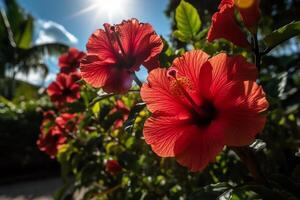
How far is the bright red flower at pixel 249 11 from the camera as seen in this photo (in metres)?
0.68

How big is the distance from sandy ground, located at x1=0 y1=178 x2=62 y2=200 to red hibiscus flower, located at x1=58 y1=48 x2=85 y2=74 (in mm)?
3149

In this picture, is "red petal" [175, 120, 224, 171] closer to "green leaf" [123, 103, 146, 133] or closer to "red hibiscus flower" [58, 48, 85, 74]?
"green leaf" [123, 103, 146, 133]

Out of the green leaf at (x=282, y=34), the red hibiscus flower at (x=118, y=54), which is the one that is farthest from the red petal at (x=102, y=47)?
the green leaf at (x=282, y=34)

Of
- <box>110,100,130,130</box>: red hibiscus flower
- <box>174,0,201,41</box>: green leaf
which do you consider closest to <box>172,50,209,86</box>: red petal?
<box>174,0,201,41</box>: green leaf

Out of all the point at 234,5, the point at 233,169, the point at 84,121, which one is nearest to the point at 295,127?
the point at 233,169

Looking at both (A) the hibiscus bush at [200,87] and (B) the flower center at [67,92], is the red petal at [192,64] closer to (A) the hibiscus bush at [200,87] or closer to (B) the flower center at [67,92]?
(A) the hibiscus bush at [200,87]

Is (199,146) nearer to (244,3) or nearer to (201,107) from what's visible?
(201,107)

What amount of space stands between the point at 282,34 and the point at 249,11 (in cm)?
10

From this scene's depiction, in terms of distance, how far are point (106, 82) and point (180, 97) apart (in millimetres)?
192

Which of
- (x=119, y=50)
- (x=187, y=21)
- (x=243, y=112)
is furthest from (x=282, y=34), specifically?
(x=187, y=21)

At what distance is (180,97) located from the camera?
0.72 m

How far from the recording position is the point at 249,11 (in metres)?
0.70

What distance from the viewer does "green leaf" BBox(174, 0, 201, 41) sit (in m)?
1.12

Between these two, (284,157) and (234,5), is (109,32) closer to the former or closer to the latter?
(234,5)
